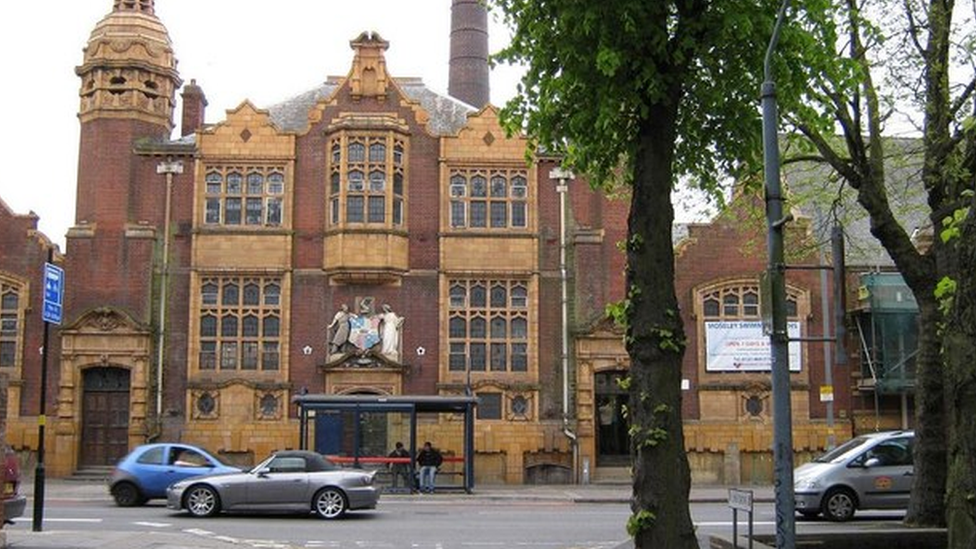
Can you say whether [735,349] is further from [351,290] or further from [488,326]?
[351,290]

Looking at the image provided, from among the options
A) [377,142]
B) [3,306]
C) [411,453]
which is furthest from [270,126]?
[411,453]

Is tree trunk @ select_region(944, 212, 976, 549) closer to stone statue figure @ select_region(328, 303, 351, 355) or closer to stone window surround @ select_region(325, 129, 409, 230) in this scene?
stone statue figure @ select_region(328, 303, 351, 355)

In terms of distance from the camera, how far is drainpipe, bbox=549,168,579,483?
34.0m

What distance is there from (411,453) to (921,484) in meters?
15.2

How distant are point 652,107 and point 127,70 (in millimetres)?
26262

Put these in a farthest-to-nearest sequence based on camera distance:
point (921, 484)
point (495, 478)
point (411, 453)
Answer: point (495, 478) < point (411, 453) < point (921, 484)

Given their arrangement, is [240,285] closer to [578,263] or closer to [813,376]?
[578,263]

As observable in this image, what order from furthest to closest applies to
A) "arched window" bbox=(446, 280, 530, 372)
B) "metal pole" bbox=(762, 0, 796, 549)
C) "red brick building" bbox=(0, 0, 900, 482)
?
"arched window" bbox=(446, 280, 530, 372) → "red brick building" bbox=(0, 0, 900, 482) → "metal pole" bbox=(762, 0, 796, 549)

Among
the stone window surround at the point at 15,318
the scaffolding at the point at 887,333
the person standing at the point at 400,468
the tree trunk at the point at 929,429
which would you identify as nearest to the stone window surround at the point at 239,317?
the stone window surround at the point at 15,318

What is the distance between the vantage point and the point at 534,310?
114 ft

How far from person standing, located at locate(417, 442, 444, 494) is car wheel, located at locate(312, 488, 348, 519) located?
26.8ft

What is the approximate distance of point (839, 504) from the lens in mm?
22047

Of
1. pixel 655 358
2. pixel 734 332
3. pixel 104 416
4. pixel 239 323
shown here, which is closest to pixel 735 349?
pixel 734 332

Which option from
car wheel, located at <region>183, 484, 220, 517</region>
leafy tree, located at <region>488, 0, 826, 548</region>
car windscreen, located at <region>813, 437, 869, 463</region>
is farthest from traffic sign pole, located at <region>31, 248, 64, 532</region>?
car windscreen, located at <region>813, 437, 869, 463</region>
